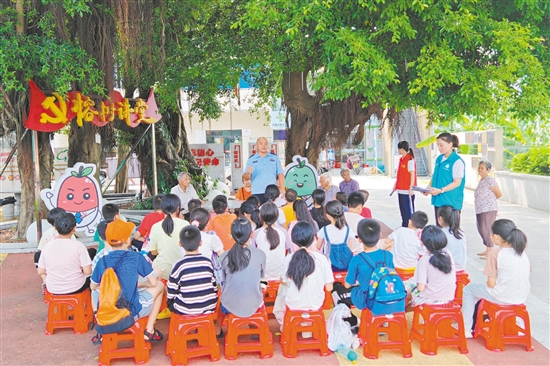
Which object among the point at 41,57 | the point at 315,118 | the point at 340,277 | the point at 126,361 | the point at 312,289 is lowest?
the point at 126,361

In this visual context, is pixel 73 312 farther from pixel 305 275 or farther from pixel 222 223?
pixel 305 275

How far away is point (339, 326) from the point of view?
4078mm

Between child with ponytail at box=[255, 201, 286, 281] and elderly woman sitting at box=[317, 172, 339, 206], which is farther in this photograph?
elderly woman sitting at box=[317, 172, 339, 206]

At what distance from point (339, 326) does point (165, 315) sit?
1825 mm

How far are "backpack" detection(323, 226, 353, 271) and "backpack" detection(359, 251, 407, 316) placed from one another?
2.67 feet

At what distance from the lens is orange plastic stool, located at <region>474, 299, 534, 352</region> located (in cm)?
397

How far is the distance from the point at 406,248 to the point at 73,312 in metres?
3.14

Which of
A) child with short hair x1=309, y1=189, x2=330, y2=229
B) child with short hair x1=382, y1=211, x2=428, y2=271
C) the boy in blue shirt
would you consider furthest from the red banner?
the boy in blue shirt

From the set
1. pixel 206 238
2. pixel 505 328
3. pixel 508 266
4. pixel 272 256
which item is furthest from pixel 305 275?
pixel 505 328

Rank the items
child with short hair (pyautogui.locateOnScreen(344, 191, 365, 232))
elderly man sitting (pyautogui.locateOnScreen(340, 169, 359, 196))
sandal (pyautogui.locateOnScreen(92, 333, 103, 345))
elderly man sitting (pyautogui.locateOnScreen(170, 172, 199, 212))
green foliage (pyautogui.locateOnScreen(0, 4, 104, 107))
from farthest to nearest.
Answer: elderly man sitting (pyautogui.locateOnScreen(340, 169, 359, 196)) → elderly man sitting (pyautogui.locateOnScreen(170, 172, 199, 212)) → green foliage (pyautogui.locateOnScreen(0, 4, 104, 107)) → child with short hair (pyautogui.locateOnScreen(344, 191, 365, 232)) → sandal (pyautogui.locateOnScreen(92, 333, 103, 345))

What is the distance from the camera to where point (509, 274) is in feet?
12.7

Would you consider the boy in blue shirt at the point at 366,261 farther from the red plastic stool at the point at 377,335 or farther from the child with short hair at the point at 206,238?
the child with short hair at the point at 206,238

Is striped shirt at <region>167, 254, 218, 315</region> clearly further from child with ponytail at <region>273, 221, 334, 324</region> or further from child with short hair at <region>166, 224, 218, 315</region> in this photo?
child with ponytail at <region>273, 221, 334, 324</region>

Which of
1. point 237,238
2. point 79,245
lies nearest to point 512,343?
point 237,238
